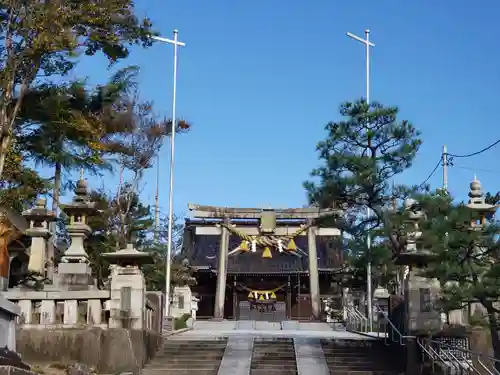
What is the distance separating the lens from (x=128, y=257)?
582 inches

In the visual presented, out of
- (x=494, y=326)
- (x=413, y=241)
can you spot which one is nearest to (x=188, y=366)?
(x=413, y=241)

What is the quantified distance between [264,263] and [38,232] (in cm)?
2455

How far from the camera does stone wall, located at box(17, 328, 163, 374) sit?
13.6m

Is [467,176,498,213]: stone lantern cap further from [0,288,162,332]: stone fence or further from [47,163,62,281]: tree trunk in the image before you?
[47,163,62,281]: tree trunk

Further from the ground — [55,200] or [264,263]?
[55,200]

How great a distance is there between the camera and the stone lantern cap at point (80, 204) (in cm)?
1858

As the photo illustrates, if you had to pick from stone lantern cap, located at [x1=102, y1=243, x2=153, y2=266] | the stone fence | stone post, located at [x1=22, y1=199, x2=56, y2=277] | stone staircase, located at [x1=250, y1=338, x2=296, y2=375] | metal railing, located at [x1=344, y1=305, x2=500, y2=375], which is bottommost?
stone staircase, located at [x1=250, y1=338, x2=296, y2=375]

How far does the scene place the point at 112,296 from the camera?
14.2 meters

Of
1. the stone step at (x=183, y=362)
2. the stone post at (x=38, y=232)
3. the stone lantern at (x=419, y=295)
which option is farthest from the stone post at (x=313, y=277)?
the stone lantern at (x=419, y=295)

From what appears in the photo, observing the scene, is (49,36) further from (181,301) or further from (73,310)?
(181,301)

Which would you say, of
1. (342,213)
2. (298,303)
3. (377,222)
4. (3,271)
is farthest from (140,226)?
(298,303)

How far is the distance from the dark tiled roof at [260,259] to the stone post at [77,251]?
23.2 metres

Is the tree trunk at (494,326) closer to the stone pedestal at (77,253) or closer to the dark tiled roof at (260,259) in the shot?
the stone pedestal at (77,253)

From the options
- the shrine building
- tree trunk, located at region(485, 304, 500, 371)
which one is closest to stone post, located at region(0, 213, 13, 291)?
tree trunk, located at region(485, 304, 500, 371)
